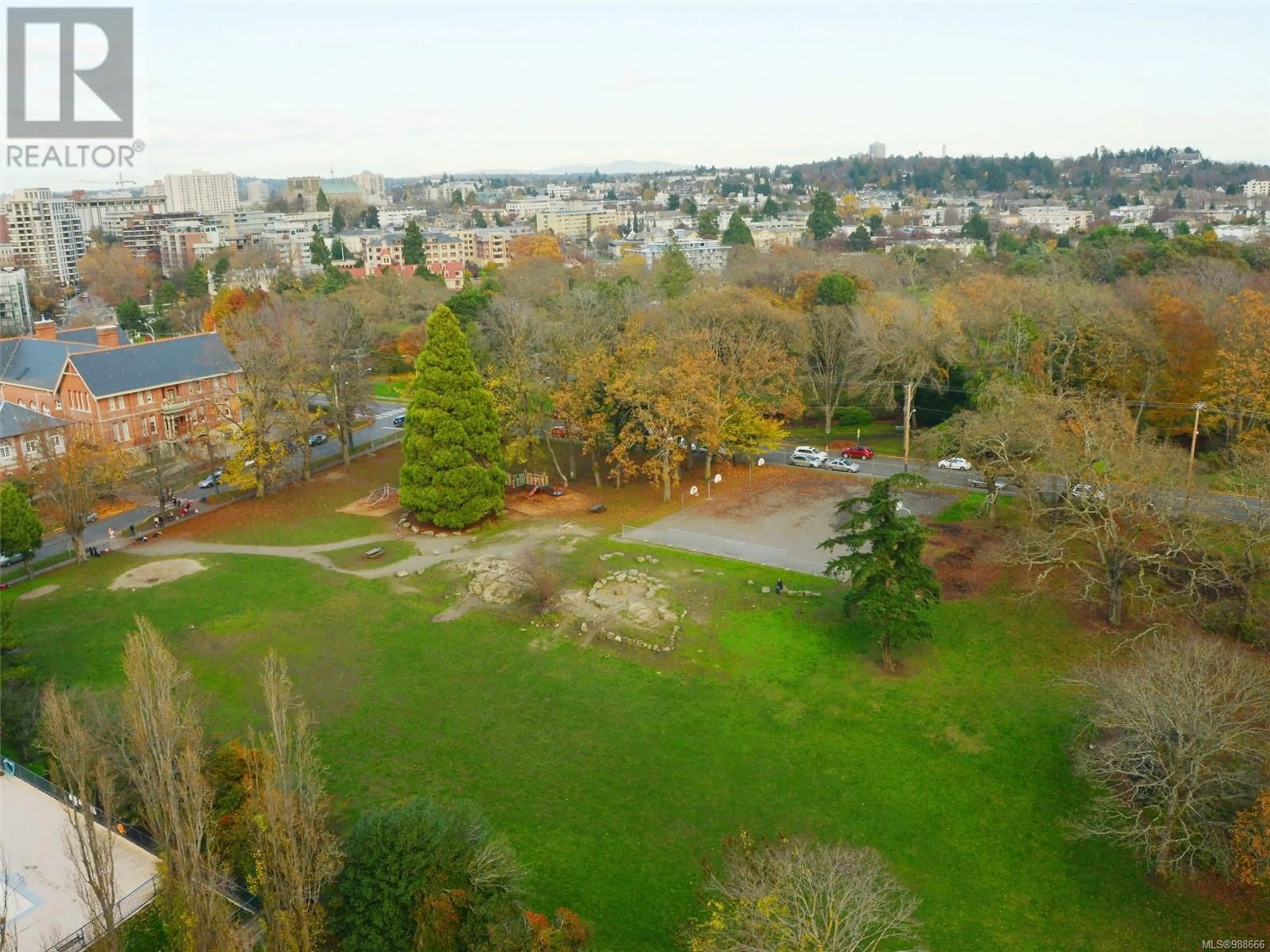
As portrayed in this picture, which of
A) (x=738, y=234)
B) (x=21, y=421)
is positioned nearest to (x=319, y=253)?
(x=738, y=234)

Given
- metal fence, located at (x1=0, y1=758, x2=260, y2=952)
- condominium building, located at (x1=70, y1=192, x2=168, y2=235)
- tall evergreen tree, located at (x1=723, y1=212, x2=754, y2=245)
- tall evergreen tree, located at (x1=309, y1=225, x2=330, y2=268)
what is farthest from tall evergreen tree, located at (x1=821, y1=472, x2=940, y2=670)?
condominium building, located at (x1=70, y1=192, x2=168, y2=235)

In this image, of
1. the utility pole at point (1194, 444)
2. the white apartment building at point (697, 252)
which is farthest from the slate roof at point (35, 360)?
the white apartment building at point (697, 252)

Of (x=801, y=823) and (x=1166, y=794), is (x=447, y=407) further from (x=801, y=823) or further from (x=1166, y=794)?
(x=1166, y=794)

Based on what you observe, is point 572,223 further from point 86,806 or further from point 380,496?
point 86,806

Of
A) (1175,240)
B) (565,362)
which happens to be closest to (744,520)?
(565,362)

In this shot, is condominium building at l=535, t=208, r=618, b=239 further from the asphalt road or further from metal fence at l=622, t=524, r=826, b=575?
metal fence at l=622, t=524, r=826, b=575
